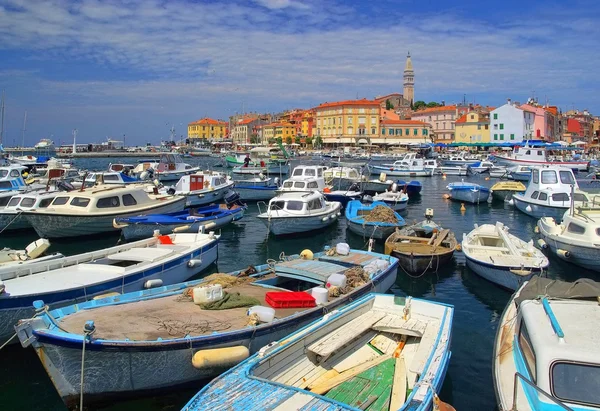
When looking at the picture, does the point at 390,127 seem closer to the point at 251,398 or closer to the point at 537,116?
the point at 537,116

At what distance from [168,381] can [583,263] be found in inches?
584

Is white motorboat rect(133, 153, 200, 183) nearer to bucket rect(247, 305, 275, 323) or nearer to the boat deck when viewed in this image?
the boat deck

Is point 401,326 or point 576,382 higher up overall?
point 576,382

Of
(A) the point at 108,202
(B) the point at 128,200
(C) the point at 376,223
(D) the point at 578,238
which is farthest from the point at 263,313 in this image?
(B) the point at 128,200

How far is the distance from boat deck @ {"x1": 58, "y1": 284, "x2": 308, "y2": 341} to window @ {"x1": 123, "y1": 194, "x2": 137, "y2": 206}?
45.4ft

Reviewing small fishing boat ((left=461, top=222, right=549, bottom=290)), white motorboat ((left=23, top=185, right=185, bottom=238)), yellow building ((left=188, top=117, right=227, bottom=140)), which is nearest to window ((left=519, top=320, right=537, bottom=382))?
small fishing boat ((left=461, top=222, right=549, bottom=290))

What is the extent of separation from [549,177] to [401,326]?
75.5ft

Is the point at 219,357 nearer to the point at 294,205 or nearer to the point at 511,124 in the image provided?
the point at 294,205

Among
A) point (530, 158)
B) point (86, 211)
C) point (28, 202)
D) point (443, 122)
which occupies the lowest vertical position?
point (86, 211)

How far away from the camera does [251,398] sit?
21.5 ft

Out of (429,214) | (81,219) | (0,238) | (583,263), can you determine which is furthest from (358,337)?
(0,238)

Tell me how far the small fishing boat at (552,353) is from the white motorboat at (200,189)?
24975 mm

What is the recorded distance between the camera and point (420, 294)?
49.7ft

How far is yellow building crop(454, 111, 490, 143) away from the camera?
346 ft
